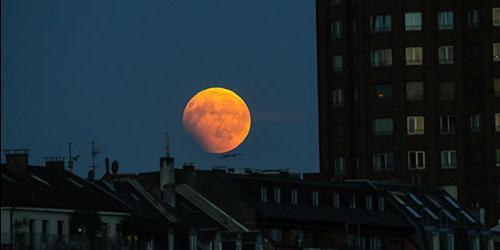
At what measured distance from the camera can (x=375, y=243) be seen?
543 ft

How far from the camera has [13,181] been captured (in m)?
126

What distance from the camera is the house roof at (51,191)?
122938mm

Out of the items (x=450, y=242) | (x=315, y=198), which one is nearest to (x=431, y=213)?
(x=450, y=242)

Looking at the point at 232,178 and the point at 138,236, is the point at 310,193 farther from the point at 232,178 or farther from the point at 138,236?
the point at 138,236

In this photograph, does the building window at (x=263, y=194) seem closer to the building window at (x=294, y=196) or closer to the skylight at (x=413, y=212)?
the building window at (x=294, y=196)

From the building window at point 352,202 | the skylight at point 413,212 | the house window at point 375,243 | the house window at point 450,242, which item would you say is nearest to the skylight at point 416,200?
the skylight at point 413,212

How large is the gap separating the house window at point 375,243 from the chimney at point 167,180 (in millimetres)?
21475

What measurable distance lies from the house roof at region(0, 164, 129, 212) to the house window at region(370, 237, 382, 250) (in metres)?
34.3

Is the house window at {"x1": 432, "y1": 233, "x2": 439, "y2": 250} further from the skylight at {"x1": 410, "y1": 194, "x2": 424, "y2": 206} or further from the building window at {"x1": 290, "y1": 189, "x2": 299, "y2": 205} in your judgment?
the building window at {"x1": 290, "y1": 189, "x2": 299, "y2": 205}

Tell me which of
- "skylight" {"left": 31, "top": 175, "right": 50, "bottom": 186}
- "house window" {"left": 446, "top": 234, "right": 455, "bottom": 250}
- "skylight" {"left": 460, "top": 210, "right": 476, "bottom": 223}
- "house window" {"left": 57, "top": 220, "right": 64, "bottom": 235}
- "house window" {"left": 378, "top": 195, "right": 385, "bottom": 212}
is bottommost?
"house window" {"left": 446, "top": 234, "right": 455, "bottom": 250}

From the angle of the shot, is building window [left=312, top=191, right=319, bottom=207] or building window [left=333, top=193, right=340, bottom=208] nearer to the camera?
building window [left=312, top=191, right=319, bottom=207]

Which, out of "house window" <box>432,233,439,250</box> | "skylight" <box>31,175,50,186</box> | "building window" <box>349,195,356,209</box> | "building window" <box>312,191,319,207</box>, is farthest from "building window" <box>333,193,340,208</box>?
"skylight" <box>31,175,50,186</box>

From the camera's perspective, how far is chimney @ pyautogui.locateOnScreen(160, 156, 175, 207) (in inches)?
5787

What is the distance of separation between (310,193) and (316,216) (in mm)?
4118
